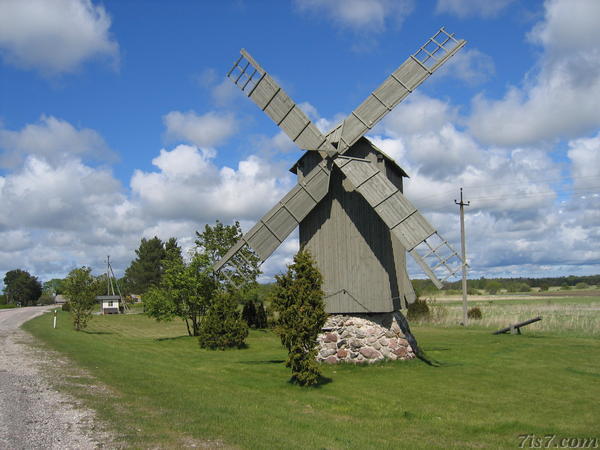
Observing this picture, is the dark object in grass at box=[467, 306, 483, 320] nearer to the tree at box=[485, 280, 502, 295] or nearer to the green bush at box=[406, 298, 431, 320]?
the green bush at box=[406, 298, 431, 320]

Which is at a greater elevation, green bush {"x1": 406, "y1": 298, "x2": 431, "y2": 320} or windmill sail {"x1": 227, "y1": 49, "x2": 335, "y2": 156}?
windmill sail {"x1": 227, "y1": 49, "x2": 335, "y2": 156}

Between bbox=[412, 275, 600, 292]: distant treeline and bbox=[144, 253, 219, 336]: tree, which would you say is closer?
bbox=[144, 253, 219, 336]: tree

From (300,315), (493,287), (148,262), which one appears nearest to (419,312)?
(300,315)

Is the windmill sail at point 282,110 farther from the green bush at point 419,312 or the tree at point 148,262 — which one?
the tree at point 148,262

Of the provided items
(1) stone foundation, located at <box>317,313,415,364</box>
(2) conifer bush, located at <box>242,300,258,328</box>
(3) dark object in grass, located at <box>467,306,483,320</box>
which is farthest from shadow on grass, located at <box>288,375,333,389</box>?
(3) dark object in grass, located at <box>467,306,483,320</box>

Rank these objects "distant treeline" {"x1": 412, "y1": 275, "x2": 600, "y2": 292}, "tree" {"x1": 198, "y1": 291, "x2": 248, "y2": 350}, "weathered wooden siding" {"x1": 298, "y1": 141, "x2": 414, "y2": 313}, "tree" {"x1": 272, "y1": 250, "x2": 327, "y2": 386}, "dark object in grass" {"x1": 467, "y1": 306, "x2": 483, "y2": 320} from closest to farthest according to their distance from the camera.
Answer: "tree" {"x1": 272, "y1": 250, "x2": 327, "y2": 386}
"weathered wooden siding" {"x1": 298, "y1": 141, "x2": 414, "y2": 313}
"tree" {"x1": 198, "y1": 291, "x2": 248, "y2": 350}
"dark object in grass" {"x1": 467, "y1": 306, "x2": 483, "y2": 320}
"distant treeline" {"x1": 412, "y1": 275, "x2": 600, "y2": 292}

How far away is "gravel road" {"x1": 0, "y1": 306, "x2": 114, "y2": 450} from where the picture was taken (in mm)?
7785

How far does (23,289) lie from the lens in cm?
11338

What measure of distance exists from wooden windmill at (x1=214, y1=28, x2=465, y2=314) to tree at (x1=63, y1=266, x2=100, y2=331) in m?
21.6

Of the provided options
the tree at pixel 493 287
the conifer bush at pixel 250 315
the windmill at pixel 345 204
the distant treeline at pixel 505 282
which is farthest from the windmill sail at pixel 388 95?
the tree at pixel 493 287

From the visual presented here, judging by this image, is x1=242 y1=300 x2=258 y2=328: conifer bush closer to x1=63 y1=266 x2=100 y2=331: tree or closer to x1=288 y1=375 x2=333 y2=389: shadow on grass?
x1=63 y1=266 x2=100 y2=331: tree

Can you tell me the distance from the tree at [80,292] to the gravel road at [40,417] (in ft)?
68.3

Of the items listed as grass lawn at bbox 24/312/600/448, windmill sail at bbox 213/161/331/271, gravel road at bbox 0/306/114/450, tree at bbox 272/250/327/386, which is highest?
windmill sail at bbox 213/161/331/271

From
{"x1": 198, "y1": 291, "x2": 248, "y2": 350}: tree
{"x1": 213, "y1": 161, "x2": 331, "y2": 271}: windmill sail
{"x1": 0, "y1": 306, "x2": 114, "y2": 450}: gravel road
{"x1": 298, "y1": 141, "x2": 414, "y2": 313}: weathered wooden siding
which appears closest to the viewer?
{"x1": 0, "y1": 306, "x2": 114, "y2": 450}: gravel road
